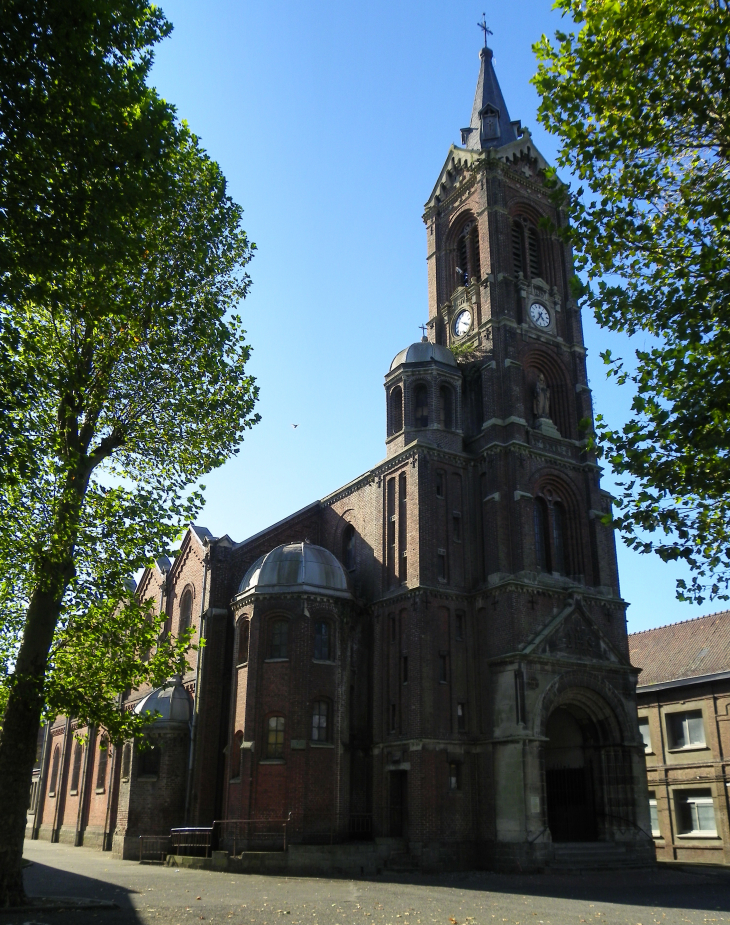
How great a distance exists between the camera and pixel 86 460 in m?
17.3

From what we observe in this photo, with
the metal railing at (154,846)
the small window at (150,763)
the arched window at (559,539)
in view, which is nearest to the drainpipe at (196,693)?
the metal railing at (154,846)

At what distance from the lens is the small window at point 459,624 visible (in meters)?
31.9

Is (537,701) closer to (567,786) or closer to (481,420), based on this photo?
(567,786)

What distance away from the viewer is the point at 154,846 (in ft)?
104

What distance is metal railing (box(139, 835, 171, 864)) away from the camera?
3153 centimetres

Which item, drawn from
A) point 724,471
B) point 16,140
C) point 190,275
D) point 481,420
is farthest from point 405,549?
point 16,140

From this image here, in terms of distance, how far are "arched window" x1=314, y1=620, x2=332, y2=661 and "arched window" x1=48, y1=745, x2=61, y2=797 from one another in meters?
26.7

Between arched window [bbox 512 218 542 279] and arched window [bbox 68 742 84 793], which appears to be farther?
arched window [bbox 68 742 84 793]

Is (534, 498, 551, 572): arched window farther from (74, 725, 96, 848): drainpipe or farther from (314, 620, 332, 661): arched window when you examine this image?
(74, 725, 96, 848): drainpipe

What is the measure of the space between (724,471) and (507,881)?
54.8ft

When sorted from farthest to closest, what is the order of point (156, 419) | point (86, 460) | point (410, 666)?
point (410, 666) < point (156, 419) < point (86, 460)

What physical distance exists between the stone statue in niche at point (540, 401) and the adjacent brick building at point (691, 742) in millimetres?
12644

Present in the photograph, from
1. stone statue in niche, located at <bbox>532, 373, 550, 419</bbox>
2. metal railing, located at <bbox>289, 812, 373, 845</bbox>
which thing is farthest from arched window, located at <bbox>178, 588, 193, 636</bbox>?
stone statue in niche, located at <bbox>532, 373, 550, 419</bbox>

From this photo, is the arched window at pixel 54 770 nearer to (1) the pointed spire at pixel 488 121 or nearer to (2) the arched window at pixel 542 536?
(2) the arched window at pixel 542 536
